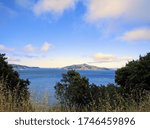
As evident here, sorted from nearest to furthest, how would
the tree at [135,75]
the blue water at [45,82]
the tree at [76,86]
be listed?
the blue water at [45,82] < the tree at [135,75] < the tree at [76,86]

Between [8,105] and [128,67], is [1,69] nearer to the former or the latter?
[128,67]

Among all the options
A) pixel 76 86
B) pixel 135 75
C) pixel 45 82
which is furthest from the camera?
pixel 76 86

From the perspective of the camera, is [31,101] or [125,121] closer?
[125,121]

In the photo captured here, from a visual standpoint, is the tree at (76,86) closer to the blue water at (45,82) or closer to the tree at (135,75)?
the blue water at (45,82)

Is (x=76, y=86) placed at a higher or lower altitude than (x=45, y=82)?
lower

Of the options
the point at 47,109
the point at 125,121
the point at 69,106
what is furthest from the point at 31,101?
the point at 125,121

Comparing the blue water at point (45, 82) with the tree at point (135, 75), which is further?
the tree at point (135, 75)

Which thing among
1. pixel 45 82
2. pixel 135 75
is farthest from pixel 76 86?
pixel 45 82

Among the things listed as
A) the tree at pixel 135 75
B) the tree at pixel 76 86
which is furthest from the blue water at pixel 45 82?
the tree at pixel 135 75

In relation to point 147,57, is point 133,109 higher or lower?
lower

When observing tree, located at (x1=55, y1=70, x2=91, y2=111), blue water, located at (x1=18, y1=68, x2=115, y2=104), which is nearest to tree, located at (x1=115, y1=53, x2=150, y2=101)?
tree, located at (x1=55, y1=70, x2=91, y2=111)

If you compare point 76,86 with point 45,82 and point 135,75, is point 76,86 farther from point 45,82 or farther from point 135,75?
point 45,82
